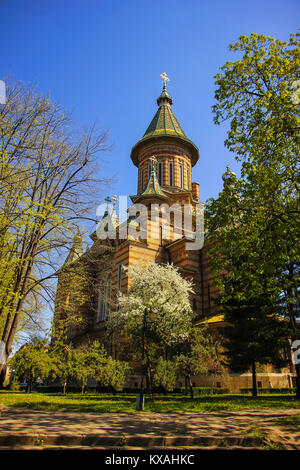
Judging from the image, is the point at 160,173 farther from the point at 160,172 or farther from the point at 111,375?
the point at 111,375

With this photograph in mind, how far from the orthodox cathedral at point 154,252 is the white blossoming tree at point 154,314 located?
169cm

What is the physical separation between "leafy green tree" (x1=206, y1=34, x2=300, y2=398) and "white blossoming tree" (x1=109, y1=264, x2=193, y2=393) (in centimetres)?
496

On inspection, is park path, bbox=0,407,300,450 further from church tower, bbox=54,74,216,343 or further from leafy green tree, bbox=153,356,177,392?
church tower, bbox=54,74,216,343

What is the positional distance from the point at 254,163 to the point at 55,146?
7524 mm

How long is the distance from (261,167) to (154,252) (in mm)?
15726

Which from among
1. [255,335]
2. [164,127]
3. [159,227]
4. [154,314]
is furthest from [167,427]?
[164,127]

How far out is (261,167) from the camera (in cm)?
1050

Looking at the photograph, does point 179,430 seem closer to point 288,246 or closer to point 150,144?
point 288,246

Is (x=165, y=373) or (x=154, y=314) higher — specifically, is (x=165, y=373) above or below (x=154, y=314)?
below

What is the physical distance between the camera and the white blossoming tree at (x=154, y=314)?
1535cm

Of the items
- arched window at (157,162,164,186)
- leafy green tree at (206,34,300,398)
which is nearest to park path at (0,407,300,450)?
leafy green tree at (206,34,300,398)

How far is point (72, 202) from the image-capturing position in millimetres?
13445

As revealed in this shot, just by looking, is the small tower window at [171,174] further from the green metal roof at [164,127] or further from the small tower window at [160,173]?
the green metal roof at [164,127]

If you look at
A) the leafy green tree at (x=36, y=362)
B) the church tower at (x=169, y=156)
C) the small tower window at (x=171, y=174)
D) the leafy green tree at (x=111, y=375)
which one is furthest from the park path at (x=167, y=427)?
the small tower window at (x=171, y=174)
